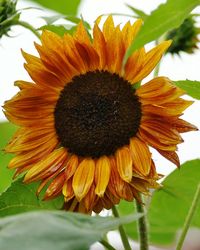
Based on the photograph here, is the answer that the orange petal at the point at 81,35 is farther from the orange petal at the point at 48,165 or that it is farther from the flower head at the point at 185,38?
the flower head at the point at 185,38

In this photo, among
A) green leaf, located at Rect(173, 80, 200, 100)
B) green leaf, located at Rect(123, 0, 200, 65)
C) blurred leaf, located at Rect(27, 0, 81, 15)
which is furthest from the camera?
blurred leaf, located at Rect(27, 0, 81, 15)

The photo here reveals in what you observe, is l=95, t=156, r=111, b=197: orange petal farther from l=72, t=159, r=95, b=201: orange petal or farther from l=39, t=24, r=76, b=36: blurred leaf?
l=39, t=24, r=76, b=36: blurred leaf

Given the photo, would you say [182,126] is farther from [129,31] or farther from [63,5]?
[63,5]

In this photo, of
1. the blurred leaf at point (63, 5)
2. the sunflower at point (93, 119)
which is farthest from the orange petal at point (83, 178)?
the blurred leaf at point (63, 5)

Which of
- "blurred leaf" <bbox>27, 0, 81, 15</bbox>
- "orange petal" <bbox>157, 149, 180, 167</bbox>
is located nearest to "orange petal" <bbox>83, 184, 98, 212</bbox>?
"orange petal" <bbox>157, 149, 180, 167</bbox>

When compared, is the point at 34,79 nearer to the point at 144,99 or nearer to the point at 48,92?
the point at 48,92

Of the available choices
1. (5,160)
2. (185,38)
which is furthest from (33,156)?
(185,38)
